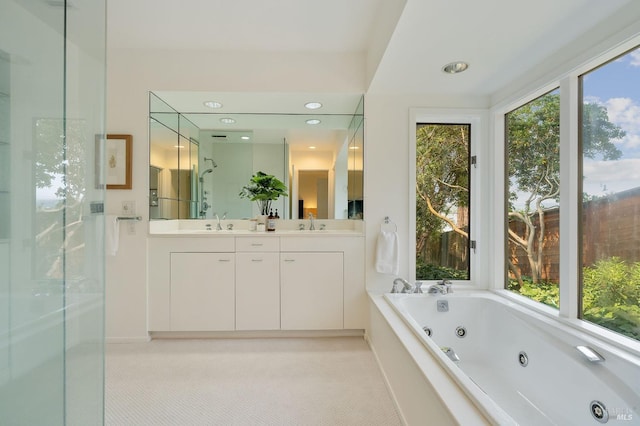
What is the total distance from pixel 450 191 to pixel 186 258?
2.42 meters

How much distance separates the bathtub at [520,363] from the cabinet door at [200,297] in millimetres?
1380

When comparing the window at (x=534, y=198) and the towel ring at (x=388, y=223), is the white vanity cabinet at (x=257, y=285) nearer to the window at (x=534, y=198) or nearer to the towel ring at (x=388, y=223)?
the towel ring at (x=388, y=223)

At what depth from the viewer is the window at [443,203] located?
2838mm

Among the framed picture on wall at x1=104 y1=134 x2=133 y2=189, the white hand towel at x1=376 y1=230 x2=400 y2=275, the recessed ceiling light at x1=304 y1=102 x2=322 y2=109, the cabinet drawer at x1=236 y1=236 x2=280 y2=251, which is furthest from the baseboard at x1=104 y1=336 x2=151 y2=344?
the recessed ceiling light at x1=304 y1=102 x2=322 y2=109

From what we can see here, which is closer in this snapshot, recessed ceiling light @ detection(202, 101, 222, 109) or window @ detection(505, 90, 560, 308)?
window @ detection(505, 90, 560, 308)

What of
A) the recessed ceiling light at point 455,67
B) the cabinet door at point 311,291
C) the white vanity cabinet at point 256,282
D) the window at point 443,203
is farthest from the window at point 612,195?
the cabinet door at point 311,291

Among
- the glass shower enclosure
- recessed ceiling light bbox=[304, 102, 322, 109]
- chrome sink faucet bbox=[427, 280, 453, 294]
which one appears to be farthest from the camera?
recessed ceiling light bbox=[304, 102, 322, 109]

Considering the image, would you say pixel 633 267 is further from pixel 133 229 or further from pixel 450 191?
pixel 133 229

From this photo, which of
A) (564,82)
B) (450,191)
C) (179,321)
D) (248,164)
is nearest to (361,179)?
(450,191)

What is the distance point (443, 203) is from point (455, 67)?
116cm

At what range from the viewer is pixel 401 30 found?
168cm

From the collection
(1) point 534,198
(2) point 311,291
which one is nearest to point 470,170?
(1) point 534,198

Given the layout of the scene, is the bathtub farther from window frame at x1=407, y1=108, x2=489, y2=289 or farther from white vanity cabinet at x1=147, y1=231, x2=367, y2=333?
white vanity cabinet at x1=147, y1=231, x2=367, y2=333

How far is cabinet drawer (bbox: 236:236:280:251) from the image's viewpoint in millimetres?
2711
